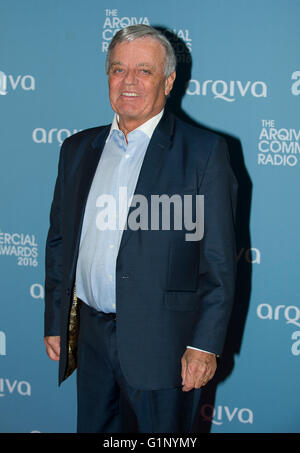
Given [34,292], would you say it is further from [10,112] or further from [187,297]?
[187,297]

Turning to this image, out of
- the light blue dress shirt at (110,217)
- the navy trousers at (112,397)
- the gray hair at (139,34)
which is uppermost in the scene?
the gray hair at (139,34)

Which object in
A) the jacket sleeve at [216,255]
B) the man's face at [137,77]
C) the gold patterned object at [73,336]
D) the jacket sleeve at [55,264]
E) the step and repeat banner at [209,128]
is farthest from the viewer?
the step and repeat banner at [209,128]

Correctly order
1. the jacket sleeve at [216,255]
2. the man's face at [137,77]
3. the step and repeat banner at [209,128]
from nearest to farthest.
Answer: the jacket sleeve at [216,255] < the man's face at [137,77] < the step and repeat banner at [209,128]

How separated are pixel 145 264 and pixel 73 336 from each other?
1.74 ft

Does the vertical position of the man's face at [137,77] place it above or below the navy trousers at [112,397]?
above

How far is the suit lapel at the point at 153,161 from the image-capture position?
5.65ft

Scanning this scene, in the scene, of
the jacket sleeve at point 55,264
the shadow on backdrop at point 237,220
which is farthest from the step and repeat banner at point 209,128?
the jacket sleeve at point 55,264

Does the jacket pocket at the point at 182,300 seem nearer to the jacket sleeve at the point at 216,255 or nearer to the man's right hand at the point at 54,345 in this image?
the jacket sleeve at the point at 216,255

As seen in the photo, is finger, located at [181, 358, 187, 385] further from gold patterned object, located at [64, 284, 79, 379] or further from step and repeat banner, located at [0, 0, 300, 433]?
step and repeat banner, located at [0, 0, 300, 433]

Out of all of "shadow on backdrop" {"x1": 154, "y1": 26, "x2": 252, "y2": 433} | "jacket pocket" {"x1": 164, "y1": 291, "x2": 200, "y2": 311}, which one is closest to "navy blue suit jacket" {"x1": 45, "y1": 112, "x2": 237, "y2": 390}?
"jacket pocket" {"x1": 164, "y1": 291, "x2": 200, "y2": 311}

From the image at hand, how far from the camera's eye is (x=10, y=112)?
8.82 ft

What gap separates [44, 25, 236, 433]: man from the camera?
1.71 m

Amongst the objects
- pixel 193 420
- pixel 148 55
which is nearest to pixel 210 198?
pixel 148 55
